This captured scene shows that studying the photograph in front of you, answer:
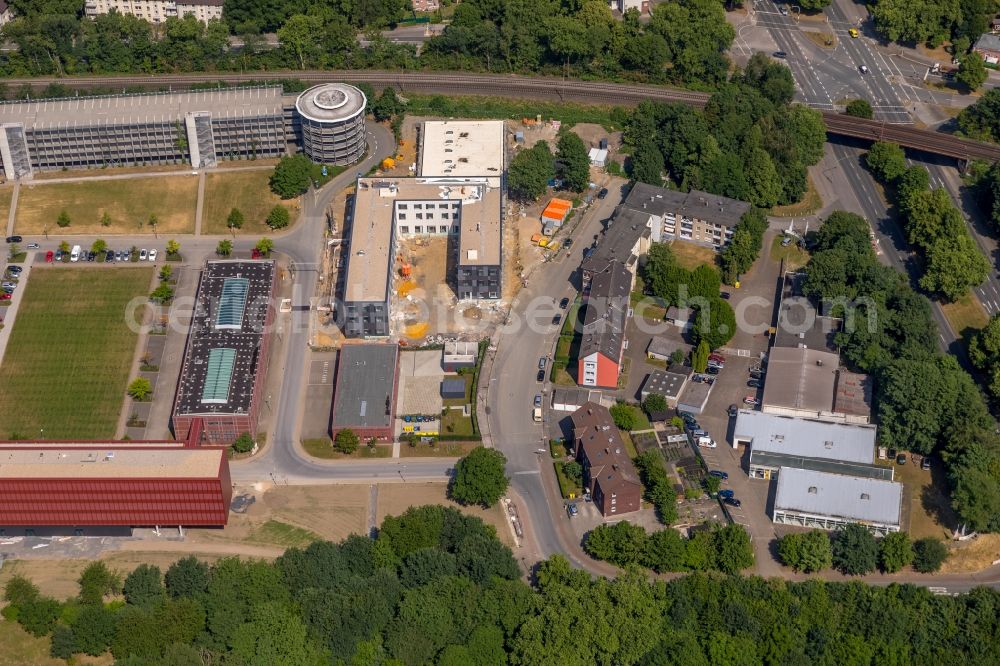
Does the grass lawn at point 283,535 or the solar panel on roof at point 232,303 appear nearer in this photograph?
the grass lawn at point 283,535

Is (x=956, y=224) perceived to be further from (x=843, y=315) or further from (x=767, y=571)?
(x=767, y=571)

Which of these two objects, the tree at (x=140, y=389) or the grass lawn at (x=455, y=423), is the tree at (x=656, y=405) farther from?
the tree at (x=140, y=389)

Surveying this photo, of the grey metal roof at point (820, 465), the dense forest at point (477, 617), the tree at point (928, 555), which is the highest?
the grey metal roof at point (820, 465)

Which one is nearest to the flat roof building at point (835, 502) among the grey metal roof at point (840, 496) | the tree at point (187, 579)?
the grey metal roof at point (840, 496)

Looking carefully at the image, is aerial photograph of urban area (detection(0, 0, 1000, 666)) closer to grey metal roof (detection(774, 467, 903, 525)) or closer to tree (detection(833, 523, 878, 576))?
grey metal roof (detection(774, 467, 903, 525))

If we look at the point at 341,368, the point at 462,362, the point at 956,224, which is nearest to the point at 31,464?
the point at 341,368

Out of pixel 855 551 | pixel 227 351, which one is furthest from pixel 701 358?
pixel 227 351

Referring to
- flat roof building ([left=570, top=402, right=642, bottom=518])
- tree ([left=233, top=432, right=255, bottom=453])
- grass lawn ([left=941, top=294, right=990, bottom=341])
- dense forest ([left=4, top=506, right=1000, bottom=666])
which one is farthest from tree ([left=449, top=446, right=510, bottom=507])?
grass lawn ([left=941, top=294, right=990, bottom=341])

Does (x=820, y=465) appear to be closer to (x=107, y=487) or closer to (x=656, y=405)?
(x=656, y=405)
